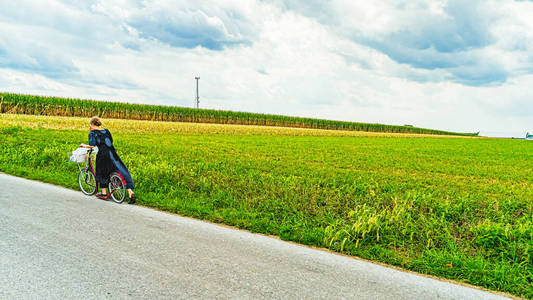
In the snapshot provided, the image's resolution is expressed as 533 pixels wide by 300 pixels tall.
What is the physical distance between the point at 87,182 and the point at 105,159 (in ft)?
4.26

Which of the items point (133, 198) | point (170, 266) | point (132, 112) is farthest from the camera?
point (132, 112)

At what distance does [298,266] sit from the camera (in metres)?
4.63

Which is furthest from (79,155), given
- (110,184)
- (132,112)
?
(132,112)

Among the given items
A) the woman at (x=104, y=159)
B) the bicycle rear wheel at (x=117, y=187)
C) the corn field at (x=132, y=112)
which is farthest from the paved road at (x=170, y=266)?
the corn field at (x=132, y=112)

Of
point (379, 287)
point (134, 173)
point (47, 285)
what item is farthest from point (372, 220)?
point (134, 173)

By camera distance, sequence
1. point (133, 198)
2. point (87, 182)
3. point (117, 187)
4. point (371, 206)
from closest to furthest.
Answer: point (133, 198)
point (371, 206)
point (117, 187)
point (87, 182)

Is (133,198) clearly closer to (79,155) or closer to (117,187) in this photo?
(117,187)

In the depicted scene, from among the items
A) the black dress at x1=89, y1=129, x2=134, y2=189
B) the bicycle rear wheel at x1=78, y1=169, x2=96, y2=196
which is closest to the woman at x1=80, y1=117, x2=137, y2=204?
the black dress at x1=89, y1=129, x2=134, y2=189

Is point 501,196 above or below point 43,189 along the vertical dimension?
above

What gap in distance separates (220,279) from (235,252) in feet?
3.14

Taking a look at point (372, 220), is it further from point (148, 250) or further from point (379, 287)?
point (148, 250)

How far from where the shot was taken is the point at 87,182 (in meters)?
8.84

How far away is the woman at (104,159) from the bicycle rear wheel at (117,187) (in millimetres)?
117

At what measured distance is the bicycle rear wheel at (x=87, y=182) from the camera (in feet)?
28.5
